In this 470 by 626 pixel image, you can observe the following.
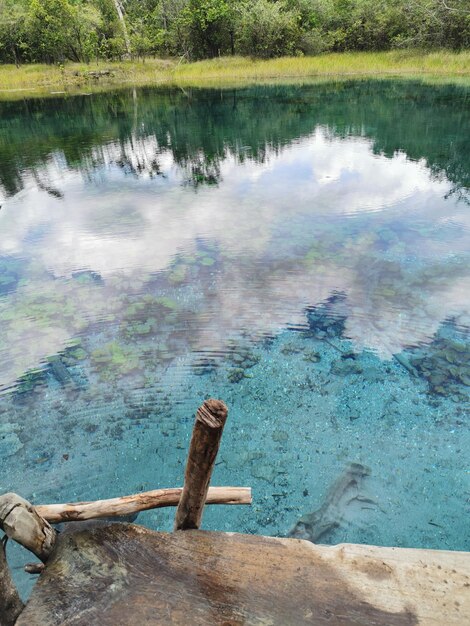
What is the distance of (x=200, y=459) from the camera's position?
2.74m

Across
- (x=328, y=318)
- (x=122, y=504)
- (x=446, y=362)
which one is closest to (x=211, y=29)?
(x=328, y=318)

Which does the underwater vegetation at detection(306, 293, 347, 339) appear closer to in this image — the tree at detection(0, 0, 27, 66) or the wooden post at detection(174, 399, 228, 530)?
the wooden post at detection(174, 399, 228, 530)

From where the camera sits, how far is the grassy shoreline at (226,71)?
114 ft

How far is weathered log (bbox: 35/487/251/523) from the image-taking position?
2977 millimetres

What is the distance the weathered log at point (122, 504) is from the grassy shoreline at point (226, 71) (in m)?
37.1

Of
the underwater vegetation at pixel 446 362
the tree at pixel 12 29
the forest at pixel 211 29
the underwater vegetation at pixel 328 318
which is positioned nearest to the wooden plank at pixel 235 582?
the underwater vegetation at pixel 446 362

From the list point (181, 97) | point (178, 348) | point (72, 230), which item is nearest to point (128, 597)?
point (178, 348)

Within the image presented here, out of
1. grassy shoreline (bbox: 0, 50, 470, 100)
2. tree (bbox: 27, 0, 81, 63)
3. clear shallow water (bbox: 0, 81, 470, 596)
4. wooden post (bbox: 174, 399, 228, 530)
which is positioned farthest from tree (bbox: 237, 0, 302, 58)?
wooden post (bbox: 174, 399, 228, 530)

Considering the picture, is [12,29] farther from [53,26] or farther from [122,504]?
[122,504]

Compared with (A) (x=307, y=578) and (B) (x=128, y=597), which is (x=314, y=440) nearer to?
(A) (x=307, y=578)

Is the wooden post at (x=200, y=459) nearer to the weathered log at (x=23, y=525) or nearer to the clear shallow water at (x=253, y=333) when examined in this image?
the weathered log at (x=23, y=525)

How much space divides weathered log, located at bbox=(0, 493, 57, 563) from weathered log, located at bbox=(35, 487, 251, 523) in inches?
12.0

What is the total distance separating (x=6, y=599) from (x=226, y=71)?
4507 cm

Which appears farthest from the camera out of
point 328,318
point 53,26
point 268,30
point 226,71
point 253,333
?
point 53,26
